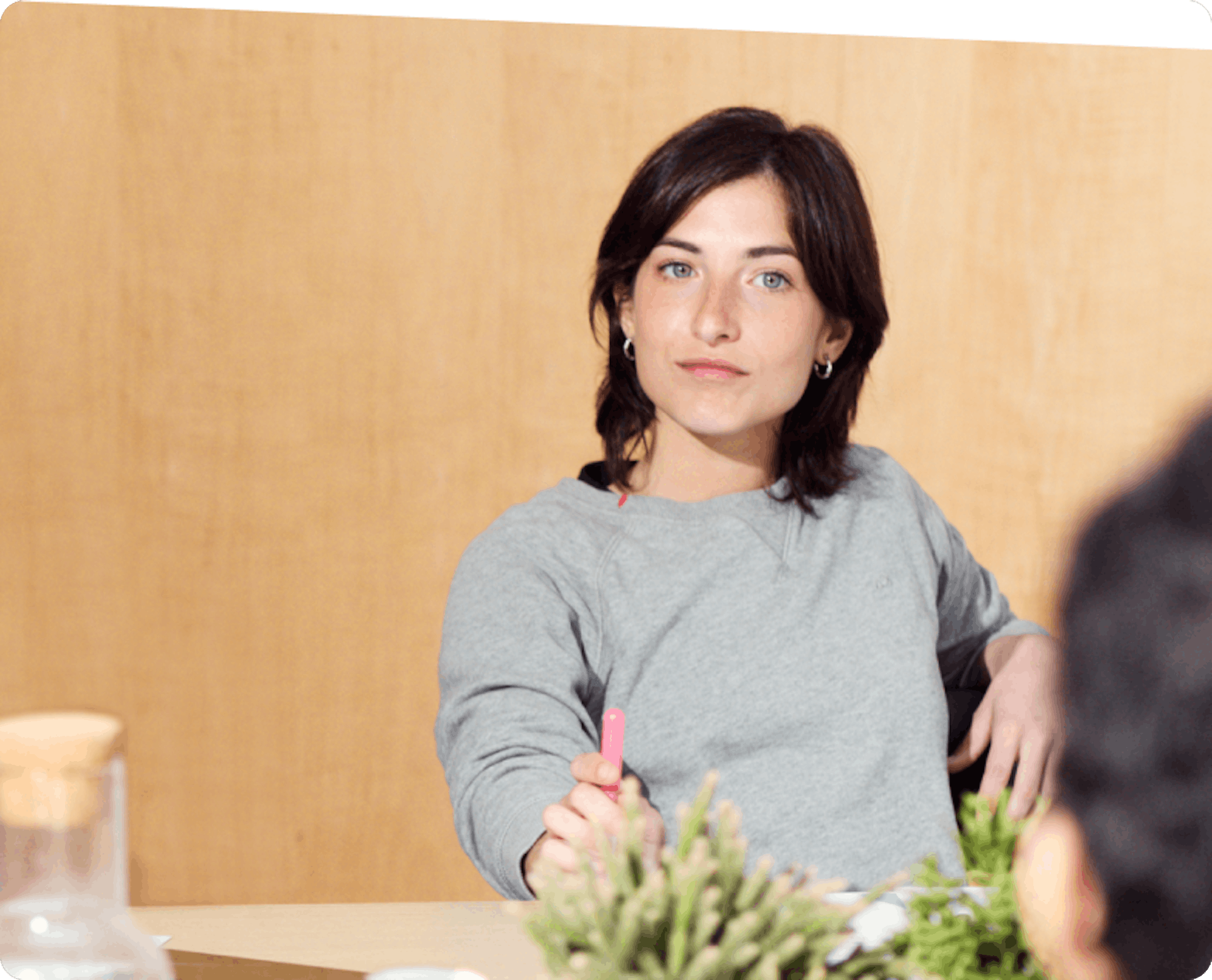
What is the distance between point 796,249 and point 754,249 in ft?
0.14

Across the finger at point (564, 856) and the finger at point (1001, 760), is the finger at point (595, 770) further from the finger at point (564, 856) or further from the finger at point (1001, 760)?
the finger at point (1001, 760)

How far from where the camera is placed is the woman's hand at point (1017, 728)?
3.15ft

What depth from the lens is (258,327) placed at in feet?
3.13

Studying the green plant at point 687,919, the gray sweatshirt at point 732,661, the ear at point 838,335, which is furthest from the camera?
the ear at point 838,335

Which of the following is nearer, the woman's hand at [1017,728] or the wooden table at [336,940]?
the wooden table at [336,940]

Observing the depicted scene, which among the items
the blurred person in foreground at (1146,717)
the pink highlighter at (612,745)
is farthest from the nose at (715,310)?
the blurred person in foreground at (1146,717)

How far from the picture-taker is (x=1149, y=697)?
287 mm

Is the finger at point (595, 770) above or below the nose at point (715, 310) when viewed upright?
below

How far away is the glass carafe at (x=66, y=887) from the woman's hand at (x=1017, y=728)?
2.15ft

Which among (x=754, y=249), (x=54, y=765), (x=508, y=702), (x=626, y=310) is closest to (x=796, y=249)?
(x=754, y=249)

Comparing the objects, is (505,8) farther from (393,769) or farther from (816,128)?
(393,769)

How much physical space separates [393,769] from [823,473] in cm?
47

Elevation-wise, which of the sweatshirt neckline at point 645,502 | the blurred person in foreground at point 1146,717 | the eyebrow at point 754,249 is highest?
the eyebrow at point 754,249

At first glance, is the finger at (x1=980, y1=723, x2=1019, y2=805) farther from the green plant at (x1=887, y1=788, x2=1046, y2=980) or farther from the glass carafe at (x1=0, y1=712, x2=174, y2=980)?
the glass carafe at (x1=0, y1=712, x2=174, y2=980)
